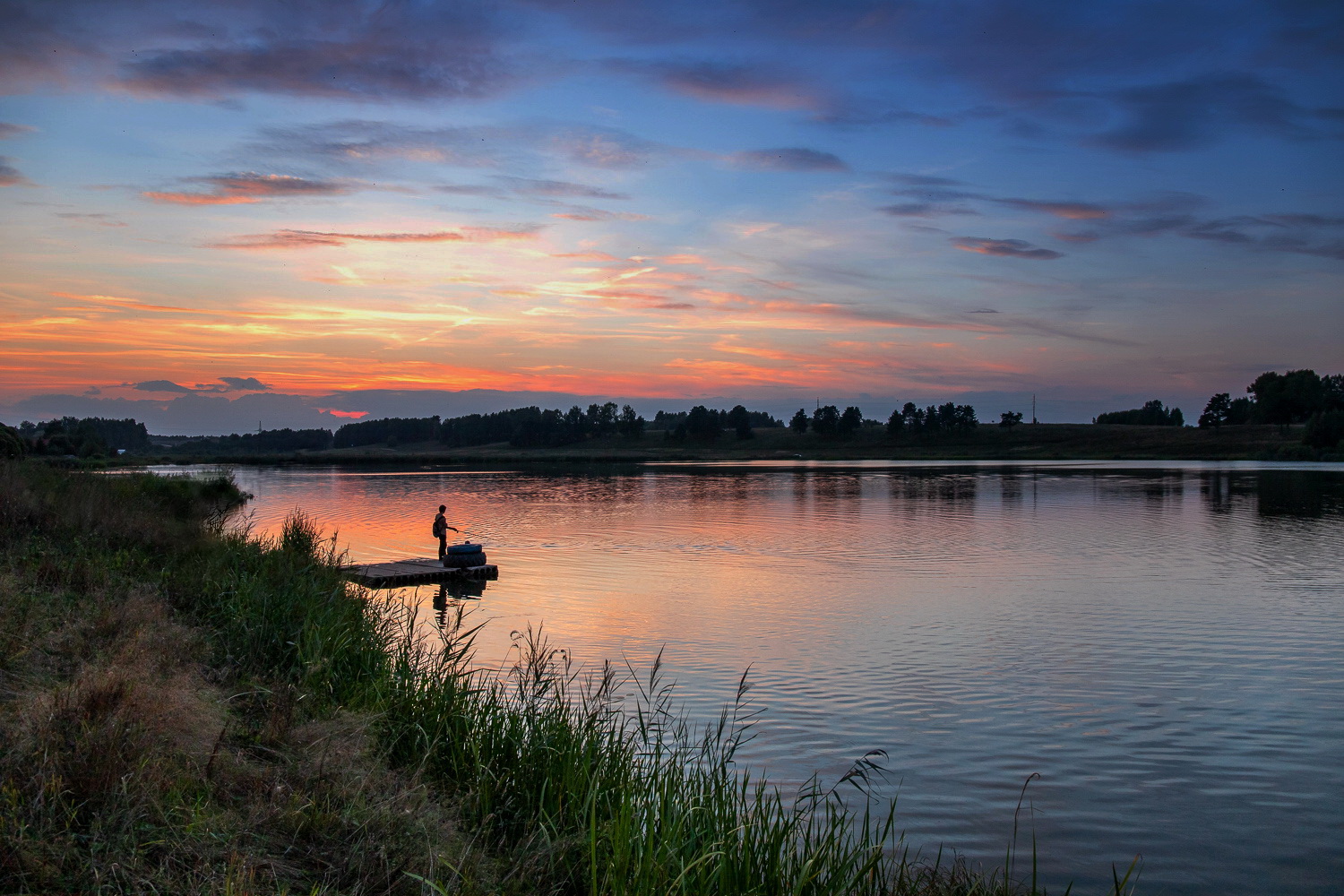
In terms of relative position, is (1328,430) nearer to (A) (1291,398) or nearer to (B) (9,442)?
(A) (1291,398)

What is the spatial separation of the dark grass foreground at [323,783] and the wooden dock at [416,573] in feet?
42.9

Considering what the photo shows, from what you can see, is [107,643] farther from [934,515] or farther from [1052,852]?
[934,515]

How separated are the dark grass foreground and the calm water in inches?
68.0

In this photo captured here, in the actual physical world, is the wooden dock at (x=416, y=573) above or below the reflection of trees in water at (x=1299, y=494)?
below

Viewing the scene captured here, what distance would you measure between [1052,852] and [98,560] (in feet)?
44.0

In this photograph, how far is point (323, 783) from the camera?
7.10 meters

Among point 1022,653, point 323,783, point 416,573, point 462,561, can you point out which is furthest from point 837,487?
point 323,783

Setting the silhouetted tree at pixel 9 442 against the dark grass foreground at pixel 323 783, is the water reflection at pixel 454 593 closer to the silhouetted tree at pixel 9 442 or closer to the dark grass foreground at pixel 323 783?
the dark grass foreground at pixel 323 783

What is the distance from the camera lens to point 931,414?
19462 centimetres

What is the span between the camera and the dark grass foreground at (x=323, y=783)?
5762 mm

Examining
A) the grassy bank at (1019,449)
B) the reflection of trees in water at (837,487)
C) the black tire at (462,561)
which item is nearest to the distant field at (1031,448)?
the grassy bank at (1019,449)

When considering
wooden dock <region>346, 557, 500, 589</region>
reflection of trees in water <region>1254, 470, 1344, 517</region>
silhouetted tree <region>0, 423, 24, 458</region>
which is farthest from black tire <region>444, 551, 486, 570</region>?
reflection of trees in water <region>1254, 470, 1344, 517</region>

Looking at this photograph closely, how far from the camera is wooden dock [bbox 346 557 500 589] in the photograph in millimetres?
25828

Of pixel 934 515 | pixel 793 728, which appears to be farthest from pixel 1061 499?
pixel 793 728
